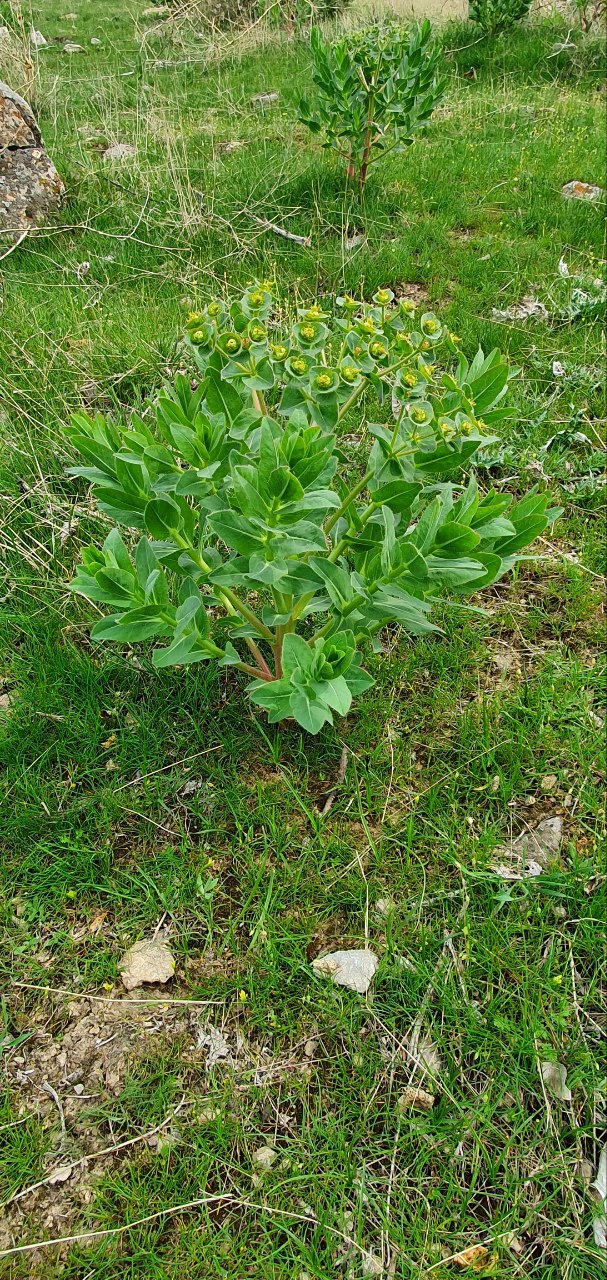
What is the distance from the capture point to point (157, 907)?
2.05 meters

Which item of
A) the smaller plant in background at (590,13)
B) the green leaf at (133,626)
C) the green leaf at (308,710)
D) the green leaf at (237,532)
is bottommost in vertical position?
the green leaf at (308,710)

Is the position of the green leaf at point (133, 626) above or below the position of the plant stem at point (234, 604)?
above

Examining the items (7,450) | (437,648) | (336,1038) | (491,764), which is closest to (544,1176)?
(336,1038)

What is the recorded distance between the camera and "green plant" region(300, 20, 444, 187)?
4.06 meters

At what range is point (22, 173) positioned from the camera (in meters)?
4.50

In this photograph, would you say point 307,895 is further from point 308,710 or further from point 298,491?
point 298,491

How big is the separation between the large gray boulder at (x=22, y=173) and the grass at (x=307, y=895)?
43.2 inches

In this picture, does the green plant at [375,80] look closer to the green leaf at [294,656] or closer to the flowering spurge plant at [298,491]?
the flowering spurge plant at [298,491]

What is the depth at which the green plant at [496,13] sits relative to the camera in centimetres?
676

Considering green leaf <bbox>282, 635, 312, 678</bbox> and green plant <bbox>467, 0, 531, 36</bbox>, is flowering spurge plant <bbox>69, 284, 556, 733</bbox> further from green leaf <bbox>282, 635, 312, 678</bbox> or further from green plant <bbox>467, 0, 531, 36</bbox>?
green plant <bbox>467, 0, 531, 36</bbox>

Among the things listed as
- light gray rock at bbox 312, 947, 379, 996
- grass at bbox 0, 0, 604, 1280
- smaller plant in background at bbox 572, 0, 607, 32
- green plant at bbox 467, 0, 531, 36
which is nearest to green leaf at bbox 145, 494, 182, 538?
grass at bbox 0, 0, 604, 1280

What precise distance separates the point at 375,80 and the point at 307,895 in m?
4.47

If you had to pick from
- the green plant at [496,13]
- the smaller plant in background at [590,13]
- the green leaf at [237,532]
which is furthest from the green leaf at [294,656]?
the smaller plant in background at [590,13]

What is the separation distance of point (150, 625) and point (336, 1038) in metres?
1.17
